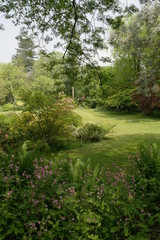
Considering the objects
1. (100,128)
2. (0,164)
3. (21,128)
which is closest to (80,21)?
(21,128)

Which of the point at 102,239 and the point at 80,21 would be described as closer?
the point at 102,239

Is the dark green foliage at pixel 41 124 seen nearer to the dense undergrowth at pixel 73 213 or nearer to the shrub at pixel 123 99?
the dense undergrowth at pixel 73 213

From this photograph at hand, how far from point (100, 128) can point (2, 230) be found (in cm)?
804

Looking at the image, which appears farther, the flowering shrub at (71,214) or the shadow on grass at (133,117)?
the shadow on grass at (133,117)

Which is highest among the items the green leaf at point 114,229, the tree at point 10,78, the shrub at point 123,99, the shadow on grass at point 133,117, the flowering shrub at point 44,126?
the tree at point 10,78

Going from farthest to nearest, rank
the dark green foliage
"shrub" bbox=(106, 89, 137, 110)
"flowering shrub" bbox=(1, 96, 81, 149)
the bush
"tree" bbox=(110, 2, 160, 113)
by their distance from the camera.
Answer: "shrub" bbox=(106, 89, 137, 110) < "tree" bbox=(110, 2, 160, 113) < the bush < "flowering shrub" bbox=(1, 96, 81, 149) < the dark green foliage

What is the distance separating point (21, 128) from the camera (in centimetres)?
806

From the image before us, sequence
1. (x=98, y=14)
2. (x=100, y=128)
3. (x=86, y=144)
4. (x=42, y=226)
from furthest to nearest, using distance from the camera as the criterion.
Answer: (x=100, y=128)
(x=86, y=144)
(x=98, y=14)
(x=42, y=226)

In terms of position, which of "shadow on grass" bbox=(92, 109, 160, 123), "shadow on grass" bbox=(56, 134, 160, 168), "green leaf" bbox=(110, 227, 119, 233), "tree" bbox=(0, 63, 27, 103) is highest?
"tree" bbox=(0, 63, 27, 103)

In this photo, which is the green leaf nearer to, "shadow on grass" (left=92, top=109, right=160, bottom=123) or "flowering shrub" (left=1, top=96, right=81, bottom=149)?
"flowering shrub" (left=1, top=96, right=81, bottom=149)

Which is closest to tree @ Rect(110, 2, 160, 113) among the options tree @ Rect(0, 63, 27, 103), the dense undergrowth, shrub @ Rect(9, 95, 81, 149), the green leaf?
shrub @ Rect(9, 95, 81, 149)

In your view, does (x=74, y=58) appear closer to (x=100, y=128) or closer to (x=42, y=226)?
(x=100, y=128)

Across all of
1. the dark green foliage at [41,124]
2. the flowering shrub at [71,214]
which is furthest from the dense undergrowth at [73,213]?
the dark green foliage at [41,124]

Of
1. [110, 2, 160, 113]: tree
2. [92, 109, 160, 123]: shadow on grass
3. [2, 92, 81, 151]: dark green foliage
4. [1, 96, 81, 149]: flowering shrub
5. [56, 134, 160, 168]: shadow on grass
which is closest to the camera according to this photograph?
Result: [56, 134, 160, 168]: shadow on grass
